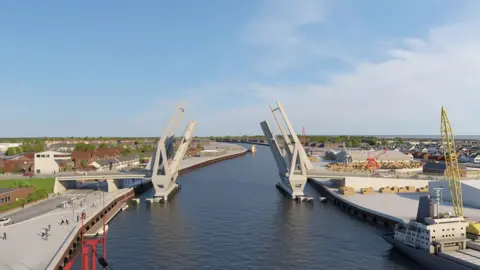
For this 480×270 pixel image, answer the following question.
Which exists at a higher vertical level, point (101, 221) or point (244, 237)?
point (101, 221)

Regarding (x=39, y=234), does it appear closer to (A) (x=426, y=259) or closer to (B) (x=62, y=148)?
(A) (x=426, y=259)

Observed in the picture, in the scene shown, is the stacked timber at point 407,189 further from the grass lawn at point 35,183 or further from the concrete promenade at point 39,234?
the grass lawn at point 35,183

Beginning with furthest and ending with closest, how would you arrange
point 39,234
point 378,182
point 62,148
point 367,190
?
point 62,148
point 378,182
point 367,190
point 39,234

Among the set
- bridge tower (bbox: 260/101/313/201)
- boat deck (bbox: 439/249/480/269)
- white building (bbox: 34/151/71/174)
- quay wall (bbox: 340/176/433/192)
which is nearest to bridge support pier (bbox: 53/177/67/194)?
white building (bbox: 34/151/71/174)

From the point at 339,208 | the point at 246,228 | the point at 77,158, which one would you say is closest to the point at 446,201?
the point at 339,208

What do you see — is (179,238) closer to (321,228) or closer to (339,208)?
(321,228)

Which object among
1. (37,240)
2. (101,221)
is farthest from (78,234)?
(101,221)

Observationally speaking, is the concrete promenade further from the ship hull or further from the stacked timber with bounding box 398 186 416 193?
the stacked timber with bounding box 398 186 416 193
